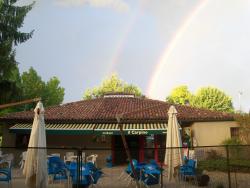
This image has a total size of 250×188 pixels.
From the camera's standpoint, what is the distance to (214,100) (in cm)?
5466

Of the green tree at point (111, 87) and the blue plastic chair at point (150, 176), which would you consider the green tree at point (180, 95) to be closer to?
the green tree at point (111, 87)

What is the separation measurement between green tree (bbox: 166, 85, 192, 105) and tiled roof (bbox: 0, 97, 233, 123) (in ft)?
125

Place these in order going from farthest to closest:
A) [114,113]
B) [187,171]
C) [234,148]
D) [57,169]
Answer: [114,113] → [234,148] → [187,171] → [57,169]

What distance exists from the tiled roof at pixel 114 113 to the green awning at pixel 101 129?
0.64 meters

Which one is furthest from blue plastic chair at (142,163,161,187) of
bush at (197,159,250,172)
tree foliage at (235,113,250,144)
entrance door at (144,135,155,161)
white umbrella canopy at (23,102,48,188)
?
entrance door at (144,135,155,161)

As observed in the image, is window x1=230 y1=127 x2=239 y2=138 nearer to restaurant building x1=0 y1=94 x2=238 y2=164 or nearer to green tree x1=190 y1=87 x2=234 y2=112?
restaurant building x1=0 y1=94 x2=238 y2=164

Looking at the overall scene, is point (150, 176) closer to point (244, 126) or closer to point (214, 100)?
point (244, 126)

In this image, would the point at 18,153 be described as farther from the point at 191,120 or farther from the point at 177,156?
the point at 177,156

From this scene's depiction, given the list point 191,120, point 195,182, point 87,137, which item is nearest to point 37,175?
point 195,182

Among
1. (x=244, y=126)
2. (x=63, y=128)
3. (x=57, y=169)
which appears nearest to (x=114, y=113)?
(x=63, y=128)

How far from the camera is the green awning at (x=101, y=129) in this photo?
58.1 ft

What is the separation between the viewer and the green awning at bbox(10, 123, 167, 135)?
1770 cm

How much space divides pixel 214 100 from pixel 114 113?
123ft

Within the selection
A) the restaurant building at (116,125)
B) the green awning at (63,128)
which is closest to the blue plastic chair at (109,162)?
the restaurant building at (116,125)
